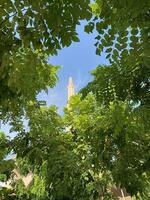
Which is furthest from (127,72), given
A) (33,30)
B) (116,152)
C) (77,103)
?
(77,103)

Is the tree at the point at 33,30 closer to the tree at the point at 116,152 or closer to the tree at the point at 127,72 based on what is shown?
the tree at the point at 127,72

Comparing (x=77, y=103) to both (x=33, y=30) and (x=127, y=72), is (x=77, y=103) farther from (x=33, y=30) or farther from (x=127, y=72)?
(x=33, y=30)

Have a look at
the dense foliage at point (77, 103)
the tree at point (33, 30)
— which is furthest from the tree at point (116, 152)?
the tree at point (33, 30)

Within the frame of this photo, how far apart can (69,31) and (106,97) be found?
18.5ft

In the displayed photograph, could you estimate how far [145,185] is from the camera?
658 inches

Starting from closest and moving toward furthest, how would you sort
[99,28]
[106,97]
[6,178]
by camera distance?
[99,28]
[106,97]
[6,178]

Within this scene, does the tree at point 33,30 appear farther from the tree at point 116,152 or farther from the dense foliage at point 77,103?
the tree at point 116,152

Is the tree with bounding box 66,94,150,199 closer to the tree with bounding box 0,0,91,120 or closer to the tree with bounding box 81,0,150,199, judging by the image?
the tree with bounding box 81,0,150,199

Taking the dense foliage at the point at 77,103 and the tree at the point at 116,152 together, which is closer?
the dense foliage at the point at 77,103

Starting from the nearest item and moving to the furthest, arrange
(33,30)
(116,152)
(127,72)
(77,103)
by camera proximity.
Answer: (33,30), (127,72), (116,152), (77,103)

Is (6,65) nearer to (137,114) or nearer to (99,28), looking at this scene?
(99,28)

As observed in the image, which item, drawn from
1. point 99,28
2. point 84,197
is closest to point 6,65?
point 99,28

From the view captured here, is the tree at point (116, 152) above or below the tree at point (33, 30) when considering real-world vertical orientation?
above

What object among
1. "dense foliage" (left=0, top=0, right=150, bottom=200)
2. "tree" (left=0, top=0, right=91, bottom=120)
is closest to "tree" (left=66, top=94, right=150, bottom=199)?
"dense foliage" (left=0, top=0, right=150, bottom=200)
